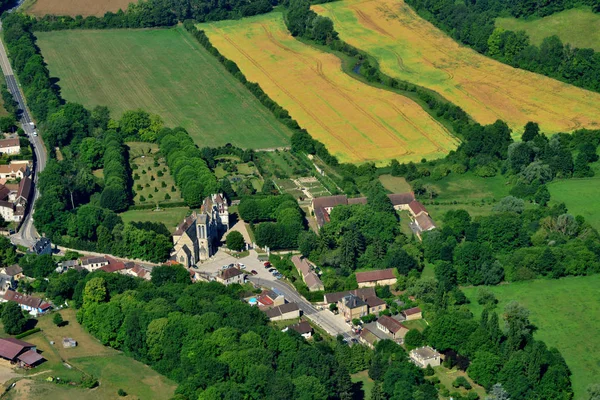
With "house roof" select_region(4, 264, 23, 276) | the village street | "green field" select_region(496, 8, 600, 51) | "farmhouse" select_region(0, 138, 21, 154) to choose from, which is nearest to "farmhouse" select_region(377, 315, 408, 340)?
the village street

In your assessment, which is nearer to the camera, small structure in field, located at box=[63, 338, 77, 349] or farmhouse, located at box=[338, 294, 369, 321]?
small structure in field, located at box=[63, 338, 77, 349]

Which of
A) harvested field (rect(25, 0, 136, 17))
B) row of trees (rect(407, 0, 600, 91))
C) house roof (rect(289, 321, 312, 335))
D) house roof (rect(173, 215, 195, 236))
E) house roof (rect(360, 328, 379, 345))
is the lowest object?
harvested field (rect(25, 0, 136, 17))

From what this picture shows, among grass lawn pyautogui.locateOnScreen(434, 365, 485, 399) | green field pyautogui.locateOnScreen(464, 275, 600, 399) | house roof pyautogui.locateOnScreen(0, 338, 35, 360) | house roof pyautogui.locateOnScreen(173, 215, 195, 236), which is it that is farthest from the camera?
house roof pyautogui.locateOnScreen(173, 215, 195, 236)

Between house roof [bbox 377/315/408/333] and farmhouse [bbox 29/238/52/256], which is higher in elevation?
house roof [bbox 377/315/408/333]

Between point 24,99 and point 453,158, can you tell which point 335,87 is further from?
point 24,99

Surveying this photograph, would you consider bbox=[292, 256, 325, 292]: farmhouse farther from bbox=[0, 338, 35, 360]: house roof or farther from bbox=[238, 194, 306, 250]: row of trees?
bbox=[0, 338, 35, 360]: house roof

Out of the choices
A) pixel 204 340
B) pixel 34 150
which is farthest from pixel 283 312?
pixel 34 150

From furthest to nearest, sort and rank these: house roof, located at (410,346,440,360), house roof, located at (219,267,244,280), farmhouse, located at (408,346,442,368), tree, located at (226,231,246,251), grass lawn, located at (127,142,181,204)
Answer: grass lawn, located at (127,142,181,204) < tree, located at (226,231,246,251) < house roof, located at (219,267,244,280) < house roof, located at (410,346,440,360) < farmhouse, located at (408,346,442,368)
